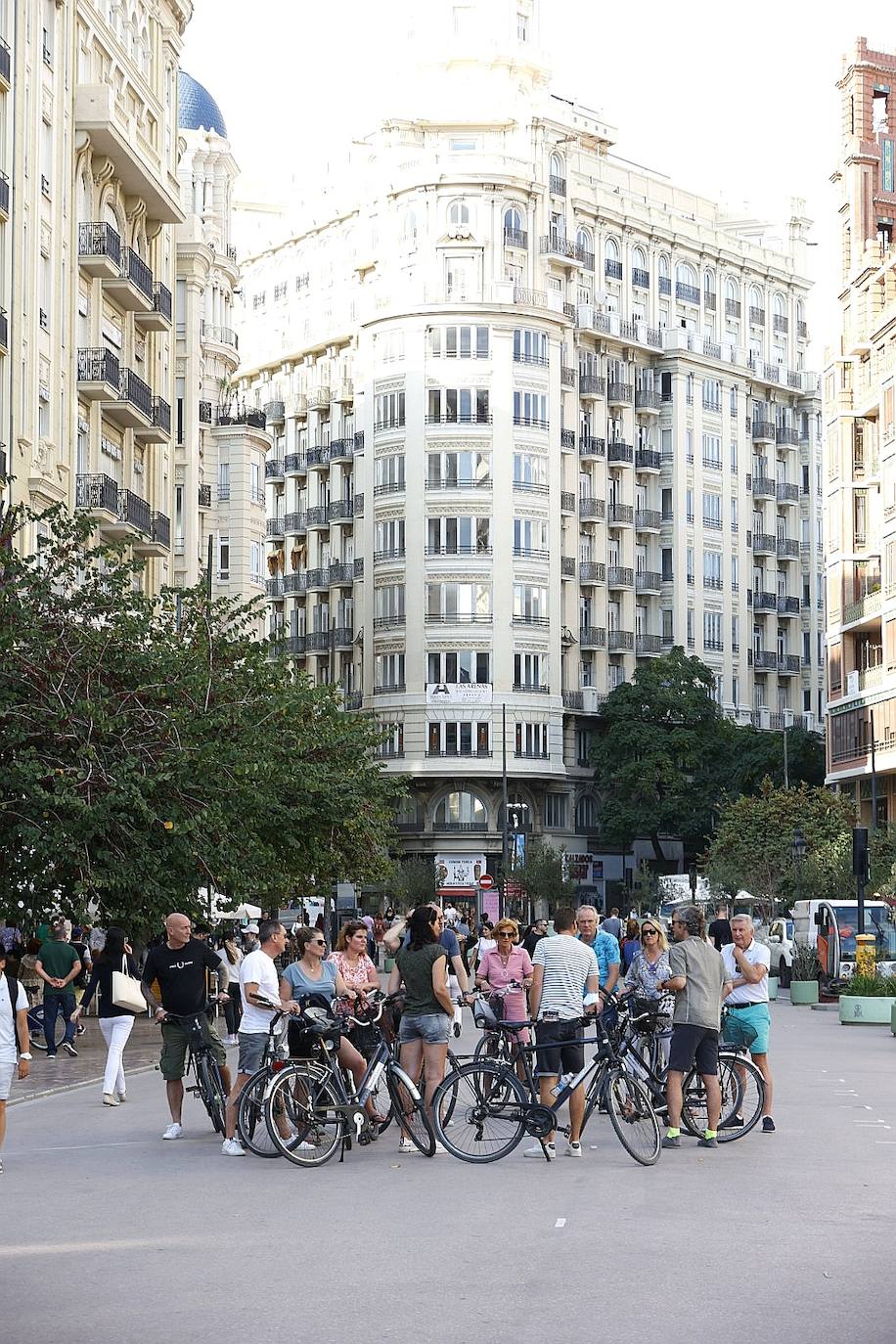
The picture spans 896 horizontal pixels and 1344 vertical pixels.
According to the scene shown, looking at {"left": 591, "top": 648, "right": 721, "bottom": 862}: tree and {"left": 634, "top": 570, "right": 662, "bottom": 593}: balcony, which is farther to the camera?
{"left": 634, "top": 570, "right": 662, "bottom": 593}: balcony

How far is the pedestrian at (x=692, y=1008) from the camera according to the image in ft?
52.2

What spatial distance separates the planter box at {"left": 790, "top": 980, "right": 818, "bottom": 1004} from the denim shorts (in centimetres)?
2661

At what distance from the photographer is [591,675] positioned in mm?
89938

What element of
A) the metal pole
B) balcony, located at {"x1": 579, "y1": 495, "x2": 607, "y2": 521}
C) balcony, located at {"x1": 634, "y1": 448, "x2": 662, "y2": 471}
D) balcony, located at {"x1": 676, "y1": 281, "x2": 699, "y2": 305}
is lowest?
the metal pole

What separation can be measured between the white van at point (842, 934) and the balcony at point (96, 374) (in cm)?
1910

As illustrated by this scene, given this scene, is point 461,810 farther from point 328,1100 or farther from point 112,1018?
point 328,1100

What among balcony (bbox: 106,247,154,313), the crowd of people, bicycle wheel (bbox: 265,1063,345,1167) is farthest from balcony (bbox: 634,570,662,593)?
bicycle wheel (bbox: 265,1063,345,1167)

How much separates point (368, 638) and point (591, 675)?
10.1m

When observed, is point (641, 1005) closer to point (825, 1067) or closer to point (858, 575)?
point (825, 1067)

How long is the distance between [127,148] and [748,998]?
34743 millimetres

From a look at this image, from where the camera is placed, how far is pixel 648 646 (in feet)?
303

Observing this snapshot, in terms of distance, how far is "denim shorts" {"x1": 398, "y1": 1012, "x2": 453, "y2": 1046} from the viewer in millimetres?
15859

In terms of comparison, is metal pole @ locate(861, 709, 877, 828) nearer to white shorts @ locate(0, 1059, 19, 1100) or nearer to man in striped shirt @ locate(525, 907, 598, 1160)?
man in striped shirt @ locate(525, 907, 598, 1160)

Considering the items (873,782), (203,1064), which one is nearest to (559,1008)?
(203,1064)
